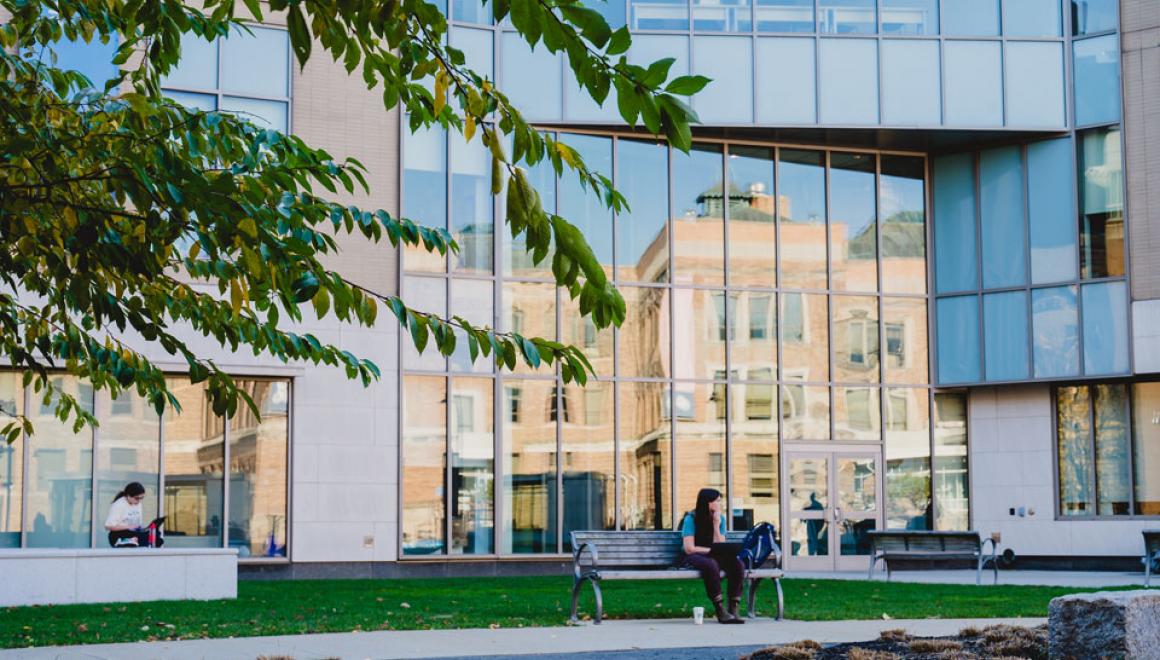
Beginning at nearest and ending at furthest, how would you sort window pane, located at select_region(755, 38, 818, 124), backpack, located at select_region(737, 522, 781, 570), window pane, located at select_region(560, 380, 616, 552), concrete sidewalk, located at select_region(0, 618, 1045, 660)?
concrete sidewalk, located at select_region(0, 618, 1045, 660)
backpack, located at select_region(737, 522, 781, 570)
window pane, located at select_region(560, 380, 616, 552)
window pane, located at select_region(755, 38, 818, 124)

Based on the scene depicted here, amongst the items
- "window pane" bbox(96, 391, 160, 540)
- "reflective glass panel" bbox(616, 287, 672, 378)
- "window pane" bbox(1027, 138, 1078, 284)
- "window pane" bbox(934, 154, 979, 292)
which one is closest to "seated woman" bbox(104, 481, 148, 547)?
"window pane" bbox(96, 391, 160, 540)

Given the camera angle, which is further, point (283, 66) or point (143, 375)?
point (283, 66)

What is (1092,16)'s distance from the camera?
92.2 feet

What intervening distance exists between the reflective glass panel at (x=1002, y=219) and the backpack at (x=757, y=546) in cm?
1622

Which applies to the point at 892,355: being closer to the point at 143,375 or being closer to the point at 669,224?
the point at 669,224

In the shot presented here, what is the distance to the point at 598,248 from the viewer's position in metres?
27.7

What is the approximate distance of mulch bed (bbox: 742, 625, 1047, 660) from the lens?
9.47 m

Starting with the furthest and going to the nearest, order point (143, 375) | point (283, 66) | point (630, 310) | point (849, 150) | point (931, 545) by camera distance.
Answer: point (849, 150) < point (630, 310) < point (283, 66) < point (931, 545) < point (143, 375)

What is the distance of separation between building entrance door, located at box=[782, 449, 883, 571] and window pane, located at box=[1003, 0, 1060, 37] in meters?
8.51

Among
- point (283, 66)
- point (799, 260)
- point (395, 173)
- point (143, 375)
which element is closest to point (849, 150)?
point (799, 260)

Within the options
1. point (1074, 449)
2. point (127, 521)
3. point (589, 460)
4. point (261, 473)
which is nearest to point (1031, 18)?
point (1074, 449)

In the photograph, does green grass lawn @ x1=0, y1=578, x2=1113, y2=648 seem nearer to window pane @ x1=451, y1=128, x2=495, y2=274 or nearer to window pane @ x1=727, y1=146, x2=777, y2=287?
window pane @ x1=451, y1=128, x2=495, y2=274

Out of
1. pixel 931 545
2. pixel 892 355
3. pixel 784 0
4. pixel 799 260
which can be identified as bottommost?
pixel 931 545

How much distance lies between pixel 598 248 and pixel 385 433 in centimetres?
536
